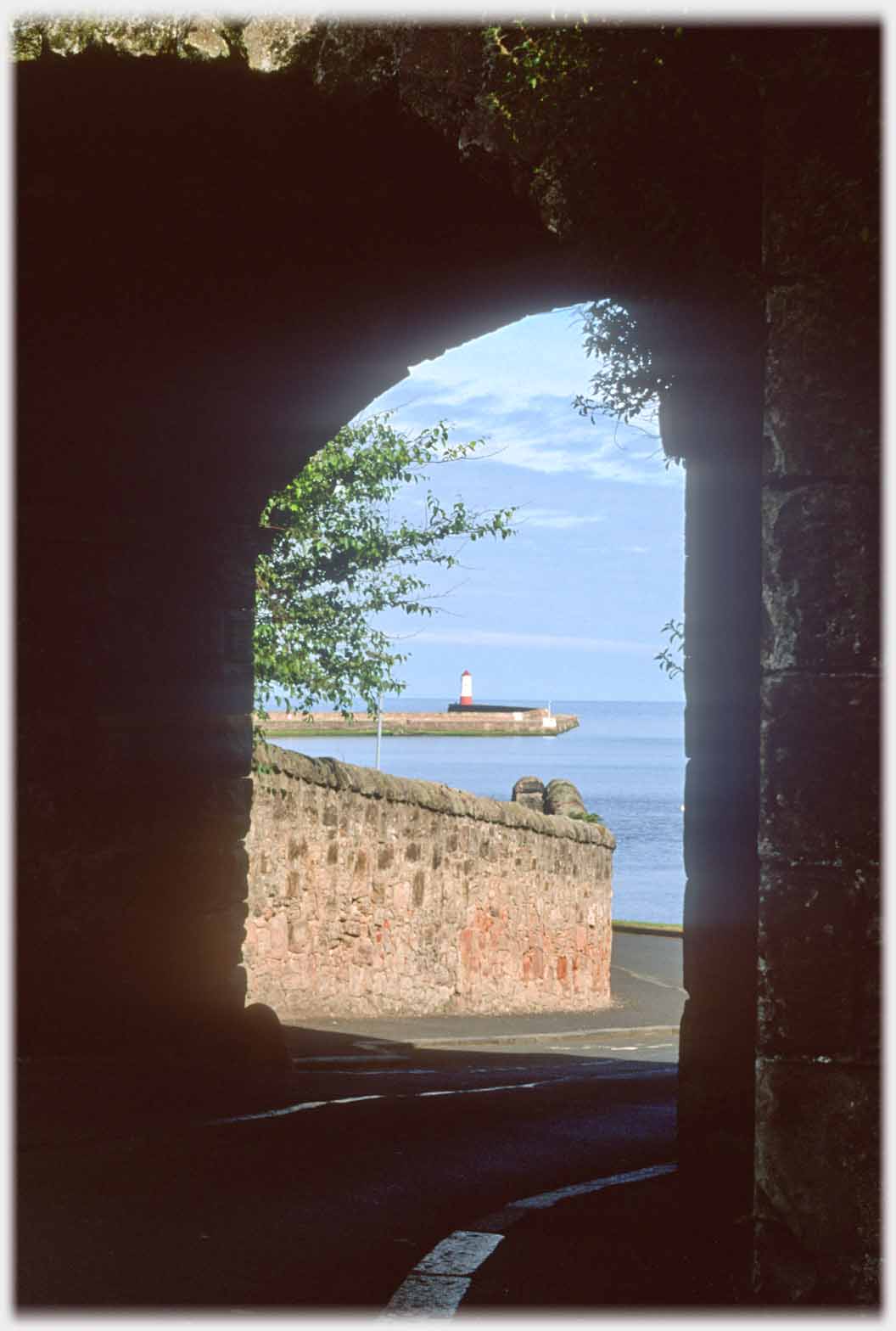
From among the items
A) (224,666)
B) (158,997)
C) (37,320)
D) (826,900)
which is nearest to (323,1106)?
(158,997)

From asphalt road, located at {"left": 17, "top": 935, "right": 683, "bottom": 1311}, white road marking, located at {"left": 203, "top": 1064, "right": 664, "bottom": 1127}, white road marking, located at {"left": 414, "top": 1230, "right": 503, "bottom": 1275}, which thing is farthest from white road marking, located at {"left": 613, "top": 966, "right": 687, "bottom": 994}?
white road marking, located at {"left": 414, "top": 1230, "right": 503, "bottom": 1275}

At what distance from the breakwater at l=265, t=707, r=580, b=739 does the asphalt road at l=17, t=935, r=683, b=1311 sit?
6856cm

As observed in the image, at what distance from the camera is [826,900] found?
4.19 metres

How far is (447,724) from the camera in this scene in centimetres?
10788

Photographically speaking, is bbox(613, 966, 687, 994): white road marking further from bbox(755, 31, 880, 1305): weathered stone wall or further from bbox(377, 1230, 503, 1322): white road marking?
bbox(755, 31, 880, 1305): weathered stone wall

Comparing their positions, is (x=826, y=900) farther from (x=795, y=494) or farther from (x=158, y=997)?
(x=158, y=997)

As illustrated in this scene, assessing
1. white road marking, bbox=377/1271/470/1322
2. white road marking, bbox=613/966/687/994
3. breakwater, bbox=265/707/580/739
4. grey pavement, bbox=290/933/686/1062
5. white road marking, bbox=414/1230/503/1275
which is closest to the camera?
white road marking, bbox=377/1271/470/1322

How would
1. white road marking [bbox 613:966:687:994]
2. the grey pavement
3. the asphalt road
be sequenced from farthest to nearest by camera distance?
white road marking [bbox 613:966:687:994] < the grey pavement < the asphalt road

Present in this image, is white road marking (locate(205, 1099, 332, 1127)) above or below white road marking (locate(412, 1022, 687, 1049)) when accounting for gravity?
above

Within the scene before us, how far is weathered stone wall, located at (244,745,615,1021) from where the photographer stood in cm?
1301

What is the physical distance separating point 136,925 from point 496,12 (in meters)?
5.67

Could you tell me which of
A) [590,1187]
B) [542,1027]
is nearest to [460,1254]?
[590,1187]

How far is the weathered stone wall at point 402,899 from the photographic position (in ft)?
42.7

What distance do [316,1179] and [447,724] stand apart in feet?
333
